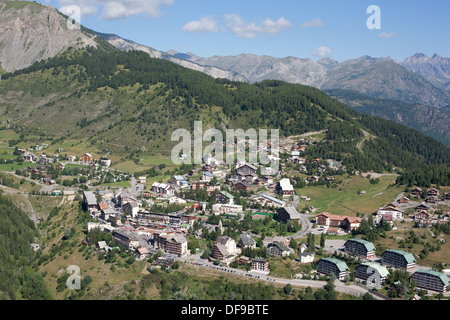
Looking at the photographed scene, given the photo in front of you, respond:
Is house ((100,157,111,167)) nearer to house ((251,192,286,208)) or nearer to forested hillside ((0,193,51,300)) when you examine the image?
forested hillside ((0,193,51,300))

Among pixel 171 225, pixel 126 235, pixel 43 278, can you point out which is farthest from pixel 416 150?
pixel 43 278

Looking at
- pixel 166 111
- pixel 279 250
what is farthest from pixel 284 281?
pixel 166 111

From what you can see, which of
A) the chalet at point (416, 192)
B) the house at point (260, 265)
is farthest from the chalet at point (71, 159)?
the chalet at point (416, 192)

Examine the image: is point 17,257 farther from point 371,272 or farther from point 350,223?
point 350,223

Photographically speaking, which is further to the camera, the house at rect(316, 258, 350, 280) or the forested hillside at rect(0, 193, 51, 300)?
the forested hillside at rect(0, 193, 51, 300)

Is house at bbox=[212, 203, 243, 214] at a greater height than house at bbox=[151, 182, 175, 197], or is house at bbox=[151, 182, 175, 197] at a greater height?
house at bbox=[151, 182, 175, 197]

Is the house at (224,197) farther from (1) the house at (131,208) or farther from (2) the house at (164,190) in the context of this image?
(1) the house at (131,208)

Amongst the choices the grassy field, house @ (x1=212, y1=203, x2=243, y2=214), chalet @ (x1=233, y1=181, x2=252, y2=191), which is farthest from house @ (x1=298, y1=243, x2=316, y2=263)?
chalet @ (x1=233, y1=181, x2=252, y2=191)
